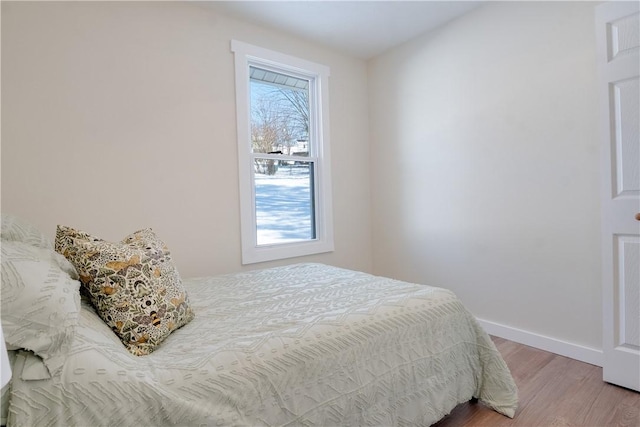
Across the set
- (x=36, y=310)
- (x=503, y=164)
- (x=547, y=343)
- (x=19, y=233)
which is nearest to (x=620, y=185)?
(x=503, y=164)

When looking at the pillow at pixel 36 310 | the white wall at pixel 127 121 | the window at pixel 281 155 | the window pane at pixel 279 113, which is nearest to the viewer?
the pillow at pixel 36 310

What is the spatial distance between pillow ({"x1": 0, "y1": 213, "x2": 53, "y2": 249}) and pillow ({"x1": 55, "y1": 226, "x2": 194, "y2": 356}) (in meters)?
0.06

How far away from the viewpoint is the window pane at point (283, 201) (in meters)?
2.97

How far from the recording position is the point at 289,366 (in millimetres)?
1111

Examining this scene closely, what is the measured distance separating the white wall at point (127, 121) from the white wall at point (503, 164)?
1.38m

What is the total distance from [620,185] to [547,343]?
1.19m

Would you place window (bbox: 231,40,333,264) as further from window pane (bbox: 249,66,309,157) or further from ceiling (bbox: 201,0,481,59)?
ceiling (bbox: 201,0,481,59)

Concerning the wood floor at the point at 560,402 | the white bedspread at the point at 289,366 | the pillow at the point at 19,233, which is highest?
the pillow at the point at 19,233

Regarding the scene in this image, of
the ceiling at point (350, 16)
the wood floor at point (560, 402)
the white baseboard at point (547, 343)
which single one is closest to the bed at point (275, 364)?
the wood floor at point (560, 402)

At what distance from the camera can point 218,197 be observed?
2645 mm

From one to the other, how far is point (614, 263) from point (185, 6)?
328 centimetres

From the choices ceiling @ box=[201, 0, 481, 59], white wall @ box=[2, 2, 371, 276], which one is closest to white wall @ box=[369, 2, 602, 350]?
ceiling @ box=[201, 0, 481, 59]

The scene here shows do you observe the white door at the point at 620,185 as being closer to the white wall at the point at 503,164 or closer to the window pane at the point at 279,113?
the white wall at the point at 503,164

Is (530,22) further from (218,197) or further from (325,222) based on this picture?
(218,197)
